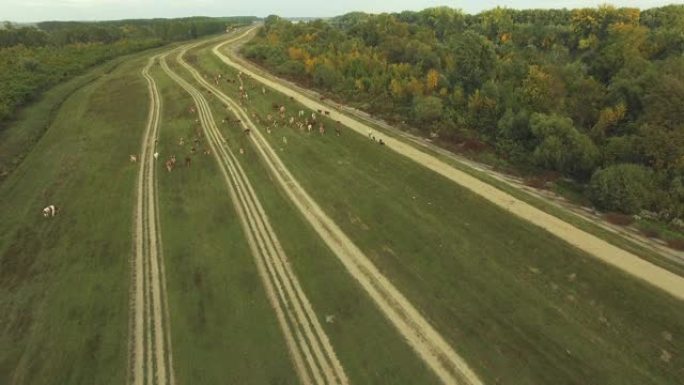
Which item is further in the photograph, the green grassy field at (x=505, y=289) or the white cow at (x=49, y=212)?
the white cow at (x=49, y=212)

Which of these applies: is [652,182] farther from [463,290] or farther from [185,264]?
[185,264]

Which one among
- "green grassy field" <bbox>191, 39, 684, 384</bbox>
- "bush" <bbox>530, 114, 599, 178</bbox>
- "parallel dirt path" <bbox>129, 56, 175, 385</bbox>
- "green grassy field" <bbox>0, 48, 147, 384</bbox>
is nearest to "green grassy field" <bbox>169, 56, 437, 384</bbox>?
"green grassy field" <bbox>191, 39, 684, 384</bbox>

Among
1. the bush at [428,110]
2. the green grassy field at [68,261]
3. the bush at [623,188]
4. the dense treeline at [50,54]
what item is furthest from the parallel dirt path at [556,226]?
the dense treeline at [50,54]

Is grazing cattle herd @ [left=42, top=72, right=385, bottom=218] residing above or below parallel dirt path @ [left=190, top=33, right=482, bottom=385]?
above

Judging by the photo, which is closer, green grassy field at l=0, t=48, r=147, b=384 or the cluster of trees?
green grassy field at l=0, t=48, r=147, b=384

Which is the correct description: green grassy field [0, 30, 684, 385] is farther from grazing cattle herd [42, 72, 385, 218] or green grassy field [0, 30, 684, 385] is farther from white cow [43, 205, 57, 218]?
grazing cattle herd [42, 72, 385, 218]

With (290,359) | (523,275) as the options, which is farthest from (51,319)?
(523,275)

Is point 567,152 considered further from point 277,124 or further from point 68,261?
point 68,261

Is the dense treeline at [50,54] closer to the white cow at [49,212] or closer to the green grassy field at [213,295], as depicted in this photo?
the white cow at [49,212]
